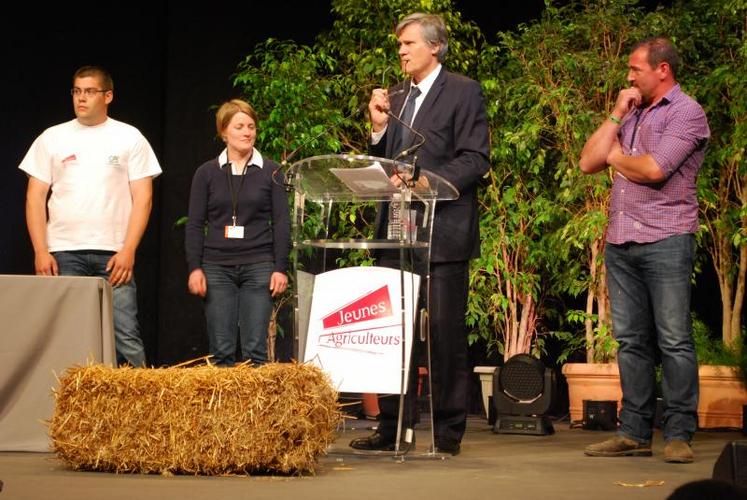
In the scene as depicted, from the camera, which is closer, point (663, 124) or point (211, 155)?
point (663, 124)

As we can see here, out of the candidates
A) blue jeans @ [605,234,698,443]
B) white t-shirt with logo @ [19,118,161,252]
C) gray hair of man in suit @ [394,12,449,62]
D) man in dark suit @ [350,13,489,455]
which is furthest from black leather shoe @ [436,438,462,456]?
white t-shirt with logo @ [19,118,161,252]

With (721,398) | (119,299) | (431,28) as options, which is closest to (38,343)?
(119,299)

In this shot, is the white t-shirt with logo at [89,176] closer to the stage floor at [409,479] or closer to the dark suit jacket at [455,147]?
the stage floor at [409,479]

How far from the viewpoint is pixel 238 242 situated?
460 cm

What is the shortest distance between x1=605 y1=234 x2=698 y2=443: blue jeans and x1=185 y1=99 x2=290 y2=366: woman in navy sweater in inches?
54.4

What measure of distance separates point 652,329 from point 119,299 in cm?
203

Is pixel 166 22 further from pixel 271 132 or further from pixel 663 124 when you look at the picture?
pixel 663 124

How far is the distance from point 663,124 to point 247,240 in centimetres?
173

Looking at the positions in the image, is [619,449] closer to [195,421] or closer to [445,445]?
[445,445]

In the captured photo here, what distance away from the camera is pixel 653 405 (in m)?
4.11

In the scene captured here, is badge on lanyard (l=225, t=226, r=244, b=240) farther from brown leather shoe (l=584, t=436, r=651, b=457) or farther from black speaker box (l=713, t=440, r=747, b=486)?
black speaker box (l=713, t=440, r=747, b=486)

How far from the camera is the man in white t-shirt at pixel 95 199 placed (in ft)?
14.0

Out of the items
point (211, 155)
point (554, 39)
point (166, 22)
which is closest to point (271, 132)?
point (211, 155)

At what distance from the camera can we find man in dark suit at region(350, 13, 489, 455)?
385cm
